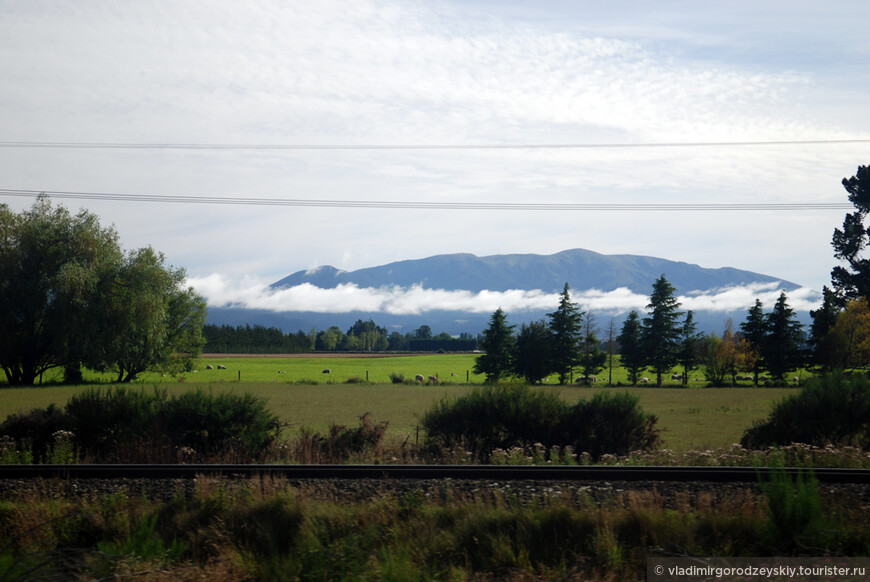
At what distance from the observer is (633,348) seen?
74.4 meters

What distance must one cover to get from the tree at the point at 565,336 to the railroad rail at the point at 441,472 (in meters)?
59.5

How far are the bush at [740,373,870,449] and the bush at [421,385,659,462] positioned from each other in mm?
3459

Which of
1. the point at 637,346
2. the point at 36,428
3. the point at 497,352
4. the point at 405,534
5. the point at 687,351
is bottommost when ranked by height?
the point at 36,428

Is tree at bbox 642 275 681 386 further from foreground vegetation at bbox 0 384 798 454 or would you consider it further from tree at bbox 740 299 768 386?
foreground vegetation at bbox 0 384 798 454

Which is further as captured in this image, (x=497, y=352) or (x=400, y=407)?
(x=497, y=352)

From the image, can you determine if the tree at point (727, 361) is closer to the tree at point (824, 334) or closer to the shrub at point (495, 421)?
the tree at point (824, 334)

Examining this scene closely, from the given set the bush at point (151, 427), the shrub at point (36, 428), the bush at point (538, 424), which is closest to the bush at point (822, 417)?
the bush at point (538, 424)

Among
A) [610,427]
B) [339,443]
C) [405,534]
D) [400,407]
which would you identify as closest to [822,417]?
[610,427]

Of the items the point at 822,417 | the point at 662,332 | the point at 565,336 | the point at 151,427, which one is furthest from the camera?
the point at 662,332

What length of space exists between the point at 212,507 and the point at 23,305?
53393 mm

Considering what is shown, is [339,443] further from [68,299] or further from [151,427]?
[68,299]

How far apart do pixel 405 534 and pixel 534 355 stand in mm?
65530

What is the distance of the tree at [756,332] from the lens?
71.1 metres

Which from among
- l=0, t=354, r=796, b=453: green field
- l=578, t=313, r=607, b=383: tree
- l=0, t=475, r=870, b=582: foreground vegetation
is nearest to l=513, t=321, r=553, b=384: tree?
l=578, t=313, r=607, b=383: tree
